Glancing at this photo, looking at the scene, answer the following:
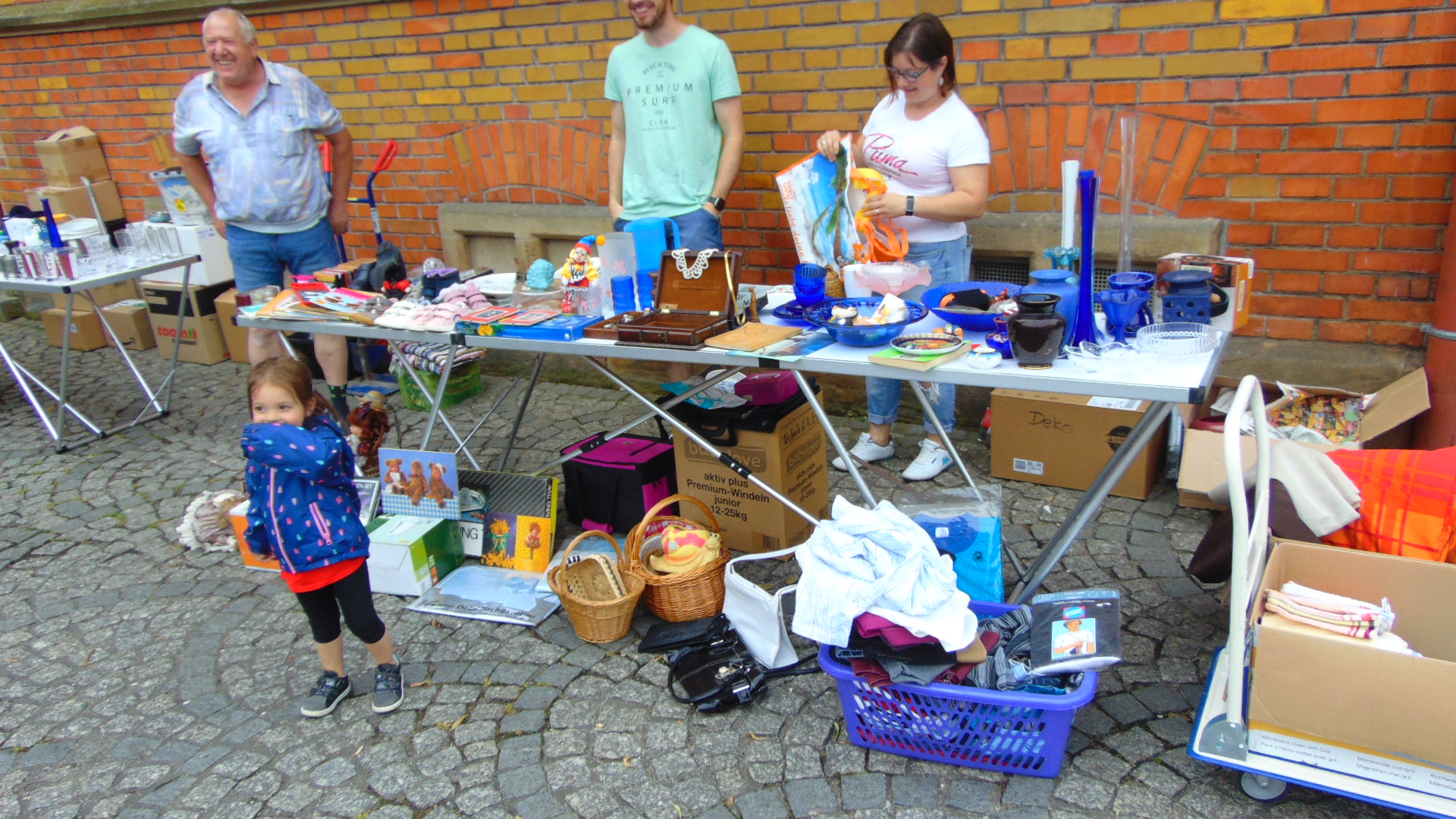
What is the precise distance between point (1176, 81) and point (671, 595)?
284 cm

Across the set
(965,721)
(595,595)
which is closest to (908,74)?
(595,595)

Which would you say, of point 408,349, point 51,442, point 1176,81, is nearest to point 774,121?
point 1176,81

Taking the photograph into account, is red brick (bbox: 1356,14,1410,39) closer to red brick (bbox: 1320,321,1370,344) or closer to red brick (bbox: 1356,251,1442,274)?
red brick (bbox: 1356,251,1442,274)

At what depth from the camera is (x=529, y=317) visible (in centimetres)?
348

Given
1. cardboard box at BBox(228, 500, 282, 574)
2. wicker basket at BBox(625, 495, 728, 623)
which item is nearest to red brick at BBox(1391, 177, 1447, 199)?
wicker basket at BBox(625, 495, 728, 623)

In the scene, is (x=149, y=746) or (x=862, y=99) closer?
(x=149, y=746)

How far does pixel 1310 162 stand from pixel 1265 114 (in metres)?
0.26

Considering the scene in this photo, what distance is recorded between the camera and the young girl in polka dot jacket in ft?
8.66

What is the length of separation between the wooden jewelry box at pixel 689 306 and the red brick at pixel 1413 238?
2.54m

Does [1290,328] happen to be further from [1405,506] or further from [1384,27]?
[1405,506]

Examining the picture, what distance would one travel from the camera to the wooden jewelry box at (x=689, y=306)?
3.10 meters

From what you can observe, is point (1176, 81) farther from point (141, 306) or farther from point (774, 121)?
point (141, 306)

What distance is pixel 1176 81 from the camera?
154 inches

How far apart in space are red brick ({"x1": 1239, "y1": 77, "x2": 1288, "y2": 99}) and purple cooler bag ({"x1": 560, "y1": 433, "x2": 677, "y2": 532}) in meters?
2.64
